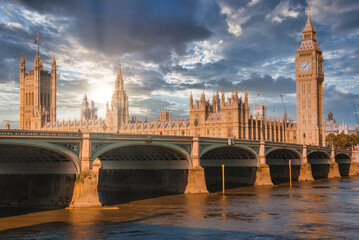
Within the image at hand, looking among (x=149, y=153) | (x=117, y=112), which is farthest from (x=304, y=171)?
(x=117, y=112)

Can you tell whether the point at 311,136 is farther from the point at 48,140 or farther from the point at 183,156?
the point at 48,140

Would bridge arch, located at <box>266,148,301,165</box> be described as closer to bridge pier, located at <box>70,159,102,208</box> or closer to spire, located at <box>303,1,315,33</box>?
bridge pier, located at <box>70,159,102,208</box>

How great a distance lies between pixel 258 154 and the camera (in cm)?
7919

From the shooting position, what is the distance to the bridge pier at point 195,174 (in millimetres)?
61969

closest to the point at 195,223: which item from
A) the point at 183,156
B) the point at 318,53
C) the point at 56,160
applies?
the point at 56,160

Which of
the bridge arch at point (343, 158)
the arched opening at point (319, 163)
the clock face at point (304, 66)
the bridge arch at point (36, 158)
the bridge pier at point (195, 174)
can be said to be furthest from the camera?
the clock face at point (304, 66)

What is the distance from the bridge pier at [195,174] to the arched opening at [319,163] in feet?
179

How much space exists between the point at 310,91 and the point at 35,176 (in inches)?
4927

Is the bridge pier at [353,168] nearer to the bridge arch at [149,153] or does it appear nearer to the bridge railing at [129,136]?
the bridge arch at [149,153]

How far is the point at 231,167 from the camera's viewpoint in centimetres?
8212

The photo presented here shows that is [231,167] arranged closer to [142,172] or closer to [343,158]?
[142,172]

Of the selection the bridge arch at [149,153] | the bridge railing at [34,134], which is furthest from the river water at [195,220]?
the bridge railing at [34,134]

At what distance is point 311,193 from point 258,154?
Answer: 14865mm

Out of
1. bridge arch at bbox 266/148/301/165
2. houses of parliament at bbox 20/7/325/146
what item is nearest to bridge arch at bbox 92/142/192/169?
bridge arch at bbox 266/148/301/165
